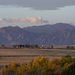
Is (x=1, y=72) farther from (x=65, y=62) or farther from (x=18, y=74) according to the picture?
(x=65, y=62)

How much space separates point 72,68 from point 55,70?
4376 mm

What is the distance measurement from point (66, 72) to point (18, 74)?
5964 millimetres

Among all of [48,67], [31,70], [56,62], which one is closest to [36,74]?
[31,70]

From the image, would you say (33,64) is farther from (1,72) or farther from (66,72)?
(66,72)

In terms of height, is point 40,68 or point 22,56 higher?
point 40,68

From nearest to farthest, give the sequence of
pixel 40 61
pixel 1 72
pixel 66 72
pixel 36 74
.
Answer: pixel 66 72
pixel 36 74
pixel 1 72
pixel 40 61

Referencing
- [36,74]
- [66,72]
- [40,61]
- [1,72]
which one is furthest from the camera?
[40,61]

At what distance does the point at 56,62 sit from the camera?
27.3 metres

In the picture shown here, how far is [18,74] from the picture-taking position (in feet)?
76.8

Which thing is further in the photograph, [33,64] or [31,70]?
[33,64]

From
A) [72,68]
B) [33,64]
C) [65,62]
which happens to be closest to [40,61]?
[33,64]

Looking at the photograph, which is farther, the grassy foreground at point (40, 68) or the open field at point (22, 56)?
the open field at point (22, 56)

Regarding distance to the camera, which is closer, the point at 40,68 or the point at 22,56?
the point at 40,68

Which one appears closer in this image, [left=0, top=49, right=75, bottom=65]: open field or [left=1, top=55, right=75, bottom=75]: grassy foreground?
[left=1, top=55, right=75, bottom=75]: grassy foreground
